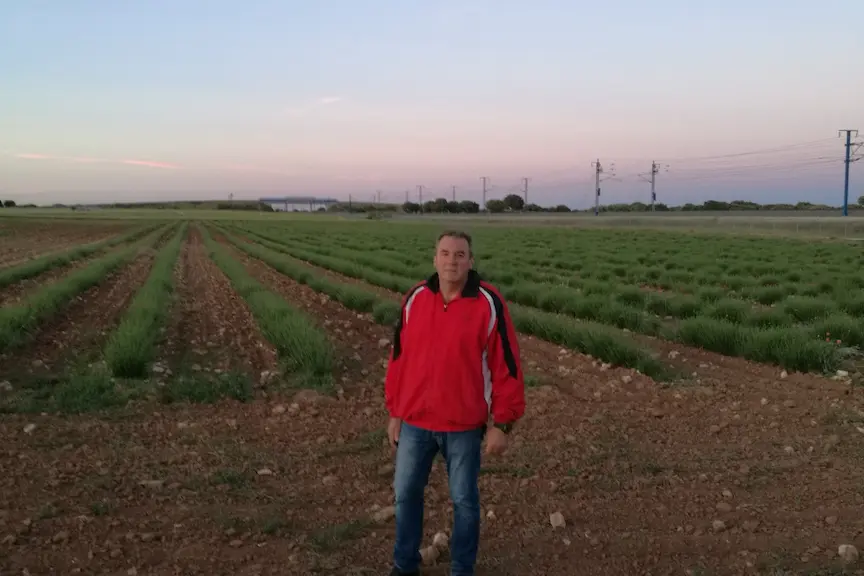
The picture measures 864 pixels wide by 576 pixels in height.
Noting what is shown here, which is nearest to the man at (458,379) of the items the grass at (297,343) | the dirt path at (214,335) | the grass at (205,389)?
the grass at (205,389)

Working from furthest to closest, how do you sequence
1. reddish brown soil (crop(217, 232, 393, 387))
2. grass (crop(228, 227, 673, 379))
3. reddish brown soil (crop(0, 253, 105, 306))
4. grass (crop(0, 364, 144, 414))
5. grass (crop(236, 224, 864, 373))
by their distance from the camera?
1. reddish brown soil (crop(0, 253, 105, 306))
2. grass (crop(236, 224, 864, 373))
3. reddish brown soil (crop(217, 232, 393, 387))
4. grass (crop(228, 227, 673, 379))
5. grass (crop(0, 364, 144, 414))

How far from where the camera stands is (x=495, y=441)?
129 inches

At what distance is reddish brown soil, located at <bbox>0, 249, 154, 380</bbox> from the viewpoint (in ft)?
26.1

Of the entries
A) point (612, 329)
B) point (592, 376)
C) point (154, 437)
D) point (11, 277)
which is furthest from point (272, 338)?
point (11, 277)

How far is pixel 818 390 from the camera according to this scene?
700cm

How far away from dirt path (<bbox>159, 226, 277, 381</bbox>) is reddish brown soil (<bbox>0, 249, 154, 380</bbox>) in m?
0.98

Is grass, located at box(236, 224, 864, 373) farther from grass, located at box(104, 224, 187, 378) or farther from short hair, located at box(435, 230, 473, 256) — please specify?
grass, located at box(104, 224, 187, 378)

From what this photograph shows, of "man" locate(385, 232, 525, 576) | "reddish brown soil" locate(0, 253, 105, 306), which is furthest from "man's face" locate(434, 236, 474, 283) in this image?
"reddish brown soil" locate(0, 253, 105, 306)

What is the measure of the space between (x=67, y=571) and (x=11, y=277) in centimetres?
1629

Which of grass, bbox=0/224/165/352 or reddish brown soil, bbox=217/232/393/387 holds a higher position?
grass, bbox=0/224/165/352

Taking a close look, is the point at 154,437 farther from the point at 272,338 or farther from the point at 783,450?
the point at 783,450

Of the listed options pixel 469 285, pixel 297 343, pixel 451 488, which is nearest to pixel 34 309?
pixel 297 343

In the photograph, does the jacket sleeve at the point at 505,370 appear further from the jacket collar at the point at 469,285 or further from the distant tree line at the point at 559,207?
the distant tree line at the point at 559,207

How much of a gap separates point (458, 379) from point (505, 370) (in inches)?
8.7
